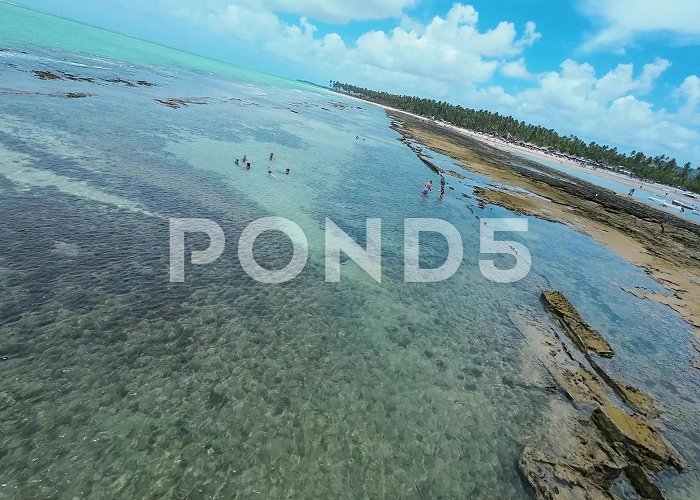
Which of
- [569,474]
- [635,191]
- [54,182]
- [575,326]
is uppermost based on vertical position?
[635,191]

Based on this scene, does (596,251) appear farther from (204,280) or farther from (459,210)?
(204,280)

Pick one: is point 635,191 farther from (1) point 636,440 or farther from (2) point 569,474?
(2) point 569,474

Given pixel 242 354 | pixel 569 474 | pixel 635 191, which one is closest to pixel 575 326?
pixel 569 474

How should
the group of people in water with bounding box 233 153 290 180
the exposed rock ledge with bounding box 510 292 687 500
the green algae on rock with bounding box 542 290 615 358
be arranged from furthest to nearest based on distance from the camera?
1. the group of people in water with bounding box 233 153 290 180
2. the green algae on rock with bounding box 542 290 615 358
3. the exposed rock ledge with bounding box 510 292 687 500

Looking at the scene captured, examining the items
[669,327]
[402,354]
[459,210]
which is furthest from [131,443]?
[459,210]

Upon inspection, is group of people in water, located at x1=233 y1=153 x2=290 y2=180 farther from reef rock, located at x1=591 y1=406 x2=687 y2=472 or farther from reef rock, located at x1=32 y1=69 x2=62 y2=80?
reef rock, located at x1=32 y1=69 x2=62 y2=80

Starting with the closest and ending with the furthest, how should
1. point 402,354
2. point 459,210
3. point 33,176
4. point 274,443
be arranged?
point 274,443 → point 402,354 → point 33,176 → point 459,210

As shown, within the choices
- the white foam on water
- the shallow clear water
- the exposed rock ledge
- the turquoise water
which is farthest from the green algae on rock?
the shallow clear water
